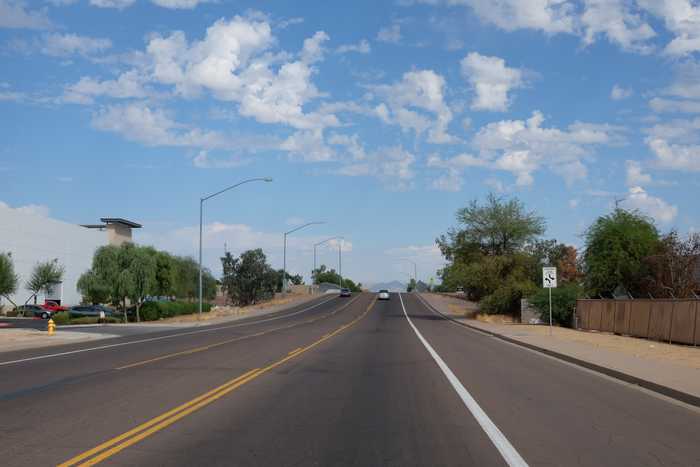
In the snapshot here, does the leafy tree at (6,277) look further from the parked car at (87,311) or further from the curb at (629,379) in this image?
the curb at (629,379)

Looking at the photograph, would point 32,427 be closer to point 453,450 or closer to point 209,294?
point 453,450

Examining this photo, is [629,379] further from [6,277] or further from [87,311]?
[6,277]

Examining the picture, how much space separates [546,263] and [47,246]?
181ft

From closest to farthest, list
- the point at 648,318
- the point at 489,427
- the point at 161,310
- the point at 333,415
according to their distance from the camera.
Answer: the point at 489,427 → the point at 333,415 → the point at 648,318 → the point at 161,310

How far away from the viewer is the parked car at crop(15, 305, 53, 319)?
69.7 m

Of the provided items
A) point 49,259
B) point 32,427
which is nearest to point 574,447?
point 32,427

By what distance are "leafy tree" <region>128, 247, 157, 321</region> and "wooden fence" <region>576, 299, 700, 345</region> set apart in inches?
1483

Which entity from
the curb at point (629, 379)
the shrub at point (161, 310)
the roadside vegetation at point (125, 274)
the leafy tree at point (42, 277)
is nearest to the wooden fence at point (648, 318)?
the curb at point (629, 379)

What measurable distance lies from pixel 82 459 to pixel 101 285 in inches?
2360

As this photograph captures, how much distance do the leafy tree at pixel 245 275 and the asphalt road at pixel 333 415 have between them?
87085 millimetres

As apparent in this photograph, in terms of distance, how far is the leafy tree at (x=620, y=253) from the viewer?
49281mm

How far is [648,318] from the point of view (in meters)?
33.3

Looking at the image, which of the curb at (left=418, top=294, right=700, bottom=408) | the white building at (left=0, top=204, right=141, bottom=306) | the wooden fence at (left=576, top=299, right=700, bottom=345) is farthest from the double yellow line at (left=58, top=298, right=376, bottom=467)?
the white building at (left=0, top=204, right=141, bottom=306)

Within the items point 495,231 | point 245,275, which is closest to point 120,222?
point 245,275
